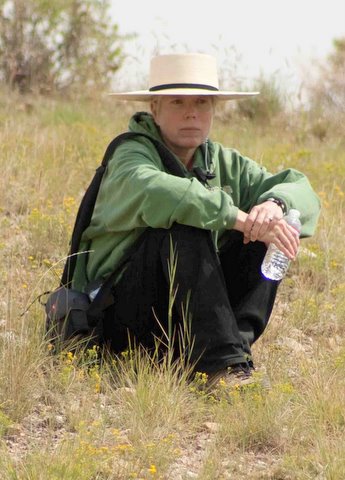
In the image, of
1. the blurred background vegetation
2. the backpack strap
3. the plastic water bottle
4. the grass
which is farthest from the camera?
the blurred background vegetation

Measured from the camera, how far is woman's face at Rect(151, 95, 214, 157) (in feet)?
15.3

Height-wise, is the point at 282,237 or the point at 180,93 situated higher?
the point at 180,93

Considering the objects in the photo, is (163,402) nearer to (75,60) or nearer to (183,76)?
(183,76)

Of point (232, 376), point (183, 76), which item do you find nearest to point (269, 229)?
point (232, 376)

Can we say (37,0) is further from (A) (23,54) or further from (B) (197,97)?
(B) (197,97)

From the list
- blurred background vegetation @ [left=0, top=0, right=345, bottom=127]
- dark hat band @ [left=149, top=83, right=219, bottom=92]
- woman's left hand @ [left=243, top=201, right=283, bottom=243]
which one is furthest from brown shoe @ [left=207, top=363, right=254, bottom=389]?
blurred background vegetation @ [left=0, top=0, right=345, bottom=127]

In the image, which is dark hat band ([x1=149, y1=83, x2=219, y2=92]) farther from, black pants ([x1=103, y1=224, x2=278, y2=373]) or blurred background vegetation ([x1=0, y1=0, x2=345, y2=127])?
blurred background vegetation ([x1=0, y1=0, x2=345, y2=127])

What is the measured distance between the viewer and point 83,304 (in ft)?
15.0

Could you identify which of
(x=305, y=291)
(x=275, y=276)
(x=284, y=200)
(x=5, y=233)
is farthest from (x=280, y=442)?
(x=5, y=233)

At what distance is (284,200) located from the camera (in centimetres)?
454

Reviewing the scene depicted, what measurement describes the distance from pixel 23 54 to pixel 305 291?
6.76 m

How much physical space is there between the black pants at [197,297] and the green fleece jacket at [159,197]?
91 millimetres

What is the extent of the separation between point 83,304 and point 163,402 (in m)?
0.67

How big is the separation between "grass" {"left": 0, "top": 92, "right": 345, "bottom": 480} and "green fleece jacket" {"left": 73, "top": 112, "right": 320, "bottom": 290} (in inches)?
12.4
